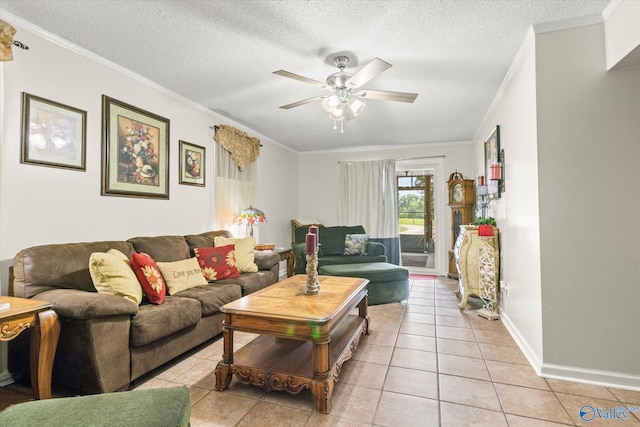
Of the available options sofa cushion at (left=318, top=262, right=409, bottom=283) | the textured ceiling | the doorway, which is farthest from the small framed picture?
the doorway

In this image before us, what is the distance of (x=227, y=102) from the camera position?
3670mm

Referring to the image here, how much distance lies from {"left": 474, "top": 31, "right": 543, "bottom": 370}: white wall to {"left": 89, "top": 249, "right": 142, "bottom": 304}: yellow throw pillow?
9.39ft

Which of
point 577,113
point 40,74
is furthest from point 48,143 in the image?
point 577,113

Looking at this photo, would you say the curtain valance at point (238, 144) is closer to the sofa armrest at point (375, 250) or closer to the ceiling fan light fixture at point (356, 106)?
the ceiling fan light fixture at point (356, 106)

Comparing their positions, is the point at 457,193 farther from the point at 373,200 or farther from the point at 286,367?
the point at 286,367

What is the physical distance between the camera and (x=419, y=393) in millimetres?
1949

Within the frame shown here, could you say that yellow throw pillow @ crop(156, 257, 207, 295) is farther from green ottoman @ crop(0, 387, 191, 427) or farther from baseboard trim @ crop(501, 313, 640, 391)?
baseboard trim @ crop(501, 313, 640, 391)

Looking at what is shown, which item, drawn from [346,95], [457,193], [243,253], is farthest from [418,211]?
[346,95]

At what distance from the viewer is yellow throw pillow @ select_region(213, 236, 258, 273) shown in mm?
3525

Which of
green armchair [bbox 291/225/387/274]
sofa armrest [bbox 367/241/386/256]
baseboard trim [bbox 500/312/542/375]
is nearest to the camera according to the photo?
baseboard trim [bbox 500/312/542/375]

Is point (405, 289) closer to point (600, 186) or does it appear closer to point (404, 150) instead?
point (600, 186)

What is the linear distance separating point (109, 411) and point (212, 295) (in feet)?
5.52

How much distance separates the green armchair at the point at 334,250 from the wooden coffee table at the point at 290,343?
216 cm

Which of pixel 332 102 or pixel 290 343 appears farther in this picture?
pixel 332 102
